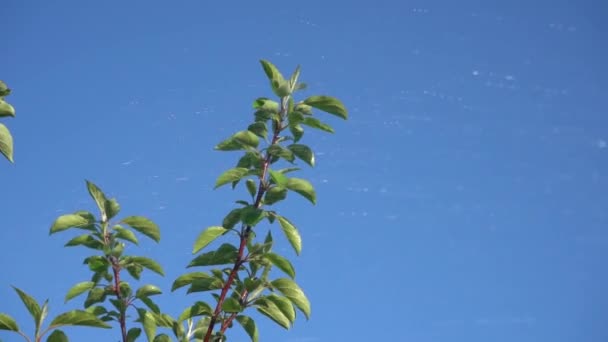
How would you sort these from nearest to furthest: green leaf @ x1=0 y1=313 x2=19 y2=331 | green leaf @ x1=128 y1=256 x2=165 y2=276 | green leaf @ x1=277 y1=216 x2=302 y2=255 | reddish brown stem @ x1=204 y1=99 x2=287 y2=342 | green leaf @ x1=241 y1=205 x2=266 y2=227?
green leaf @ x1=0 y1=313 x2=19 y2=331
green leaf @ x1=241 y1=205 x2=266 y2=227
reddish brown stem @ x1=204 y1=99 x2=287 y2=342
green leaf @ x1=277 y1=216 x2=302 y2=255
green leaf @ x1=128 y1=256 x2=165 y2=276

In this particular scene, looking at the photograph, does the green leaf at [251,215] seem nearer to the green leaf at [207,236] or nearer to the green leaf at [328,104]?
the green leaf at [207,236]

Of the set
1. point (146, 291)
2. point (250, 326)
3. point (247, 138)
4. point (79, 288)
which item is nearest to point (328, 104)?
point (247, 138)

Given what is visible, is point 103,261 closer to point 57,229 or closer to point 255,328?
point 57,229

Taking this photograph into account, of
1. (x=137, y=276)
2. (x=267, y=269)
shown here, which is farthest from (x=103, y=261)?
(x=267, y=269)

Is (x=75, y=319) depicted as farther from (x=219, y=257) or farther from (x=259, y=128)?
(x=259, y=128)

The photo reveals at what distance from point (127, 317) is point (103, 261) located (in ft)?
1.07

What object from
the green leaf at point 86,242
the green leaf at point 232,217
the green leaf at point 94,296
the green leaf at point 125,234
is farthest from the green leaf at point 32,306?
the green leaf at point 232,217

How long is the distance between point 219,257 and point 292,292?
1.38 feet

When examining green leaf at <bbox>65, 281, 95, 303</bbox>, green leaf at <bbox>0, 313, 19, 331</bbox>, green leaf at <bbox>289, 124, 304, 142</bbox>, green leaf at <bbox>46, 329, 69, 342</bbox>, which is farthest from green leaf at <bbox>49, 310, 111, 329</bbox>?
green leaf at <bbox>289, 124, 304, 142</bbox>

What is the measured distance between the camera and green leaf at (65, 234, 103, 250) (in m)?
3.61

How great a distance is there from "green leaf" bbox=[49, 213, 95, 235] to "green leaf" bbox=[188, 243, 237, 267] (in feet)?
1.91

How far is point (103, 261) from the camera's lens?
3674 mm

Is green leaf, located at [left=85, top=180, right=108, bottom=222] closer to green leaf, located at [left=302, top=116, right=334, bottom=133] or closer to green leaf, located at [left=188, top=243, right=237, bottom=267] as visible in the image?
green leaf, located at [left=188, top=243, right=237, bottom=267]

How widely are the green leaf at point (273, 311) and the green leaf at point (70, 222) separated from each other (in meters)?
0.97
